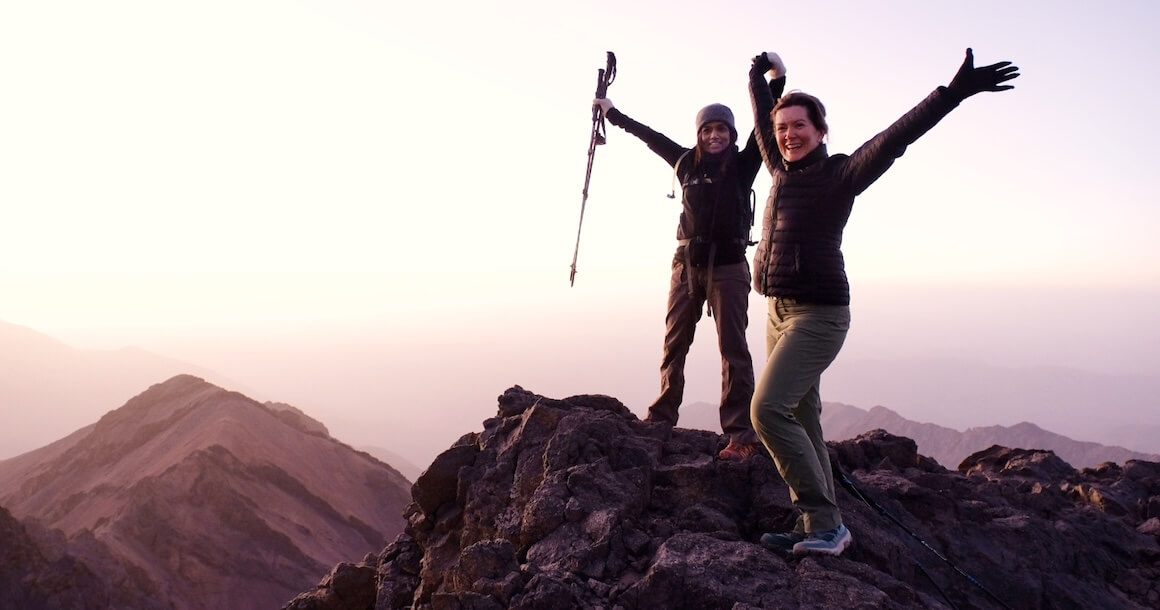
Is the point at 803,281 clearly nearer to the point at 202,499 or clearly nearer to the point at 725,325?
the point at 725,325

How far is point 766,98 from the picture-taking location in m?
5.07

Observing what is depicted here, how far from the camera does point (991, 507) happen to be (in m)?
6.76

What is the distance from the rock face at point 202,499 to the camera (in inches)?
779

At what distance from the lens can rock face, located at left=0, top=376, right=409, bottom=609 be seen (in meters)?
19.8

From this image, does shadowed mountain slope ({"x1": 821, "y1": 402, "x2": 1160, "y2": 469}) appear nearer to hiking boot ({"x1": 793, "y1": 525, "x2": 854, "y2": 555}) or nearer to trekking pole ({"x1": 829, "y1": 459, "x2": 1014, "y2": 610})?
trekking pole ({"x1": 829, "y1": 459, "x2": 1014, "y2": 610})

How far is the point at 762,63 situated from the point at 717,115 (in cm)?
73

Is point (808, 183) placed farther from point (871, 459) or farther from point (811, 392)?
point (871, 459)

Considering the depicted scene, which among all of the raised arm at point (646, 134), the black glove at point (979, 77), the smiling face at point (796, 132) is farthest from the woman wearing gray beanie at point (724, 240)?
the black glove at point (979, 77)

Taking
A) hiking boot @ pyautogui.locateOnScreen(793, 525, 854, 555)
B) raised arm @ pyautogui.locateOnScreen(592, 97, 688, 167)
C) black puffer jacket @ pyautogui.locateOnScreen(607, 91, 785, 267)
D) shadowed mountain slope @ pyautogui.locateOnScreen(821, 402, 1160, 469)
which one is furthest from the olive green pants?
shadowed mountain slope @ pyautogui.locateOnScreen(821, 402, 1160, 469)

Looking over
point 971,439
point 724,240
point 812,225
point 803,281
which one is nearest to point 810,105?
point 812,225

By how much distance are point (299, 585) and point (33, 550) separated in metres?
6.82

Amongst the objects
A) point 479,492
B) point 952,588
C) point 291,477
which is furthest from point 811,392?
point 291,477

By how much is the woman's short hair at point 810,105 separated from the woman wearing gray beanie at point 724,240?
1.63 meters

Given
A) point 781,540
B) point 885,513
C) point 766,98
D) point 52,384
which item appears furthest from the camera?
point 52,384
